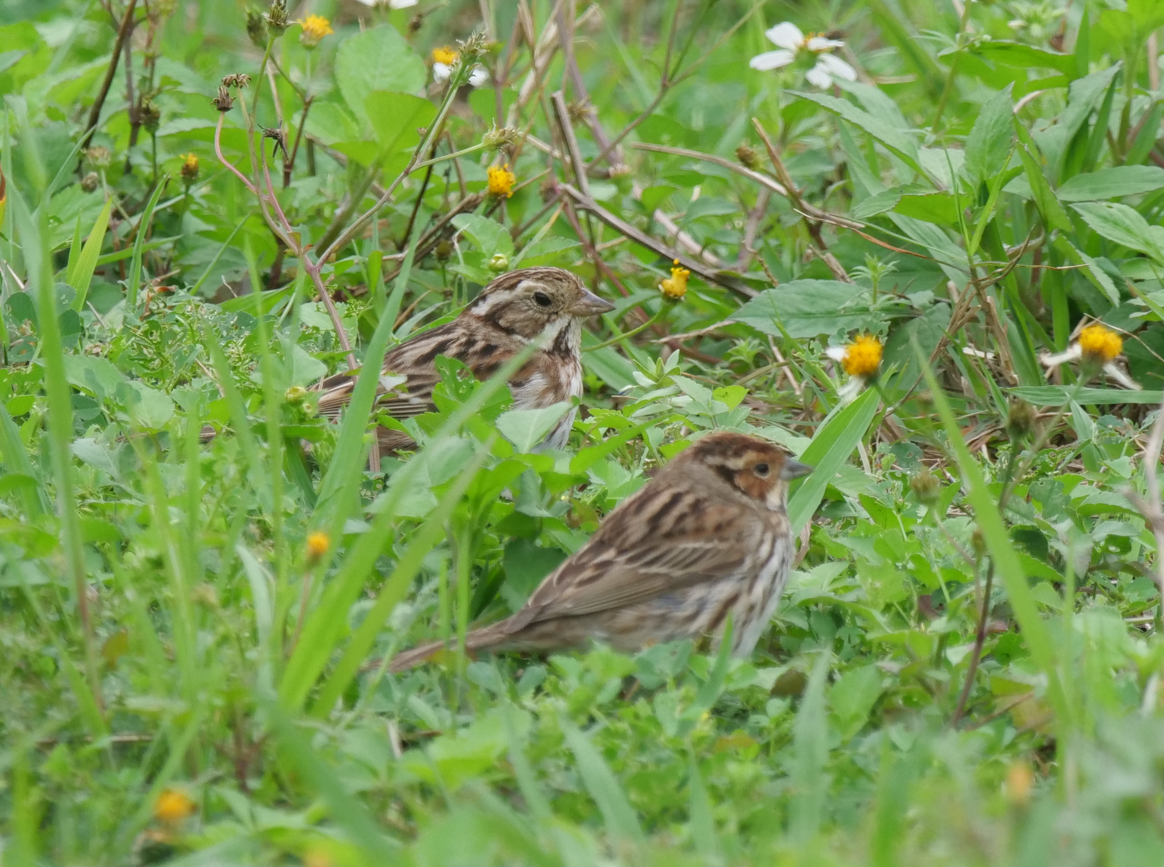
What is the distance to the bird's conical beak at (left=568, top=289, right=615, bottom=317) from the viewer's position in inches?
230

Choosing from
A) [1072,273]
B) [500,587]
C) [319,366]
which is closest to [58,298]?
[319,366]

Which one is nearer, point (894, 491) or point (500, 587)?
point (500, 587)

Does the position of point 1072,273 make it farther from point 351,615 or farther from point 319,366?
point 351,615

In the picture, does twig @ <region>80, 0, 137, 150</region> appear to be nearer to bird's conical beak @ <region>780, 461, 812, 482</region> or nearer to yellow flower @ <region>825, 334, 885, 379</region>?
bird's conical beak @ <region>780, 461, 812, 482</region>

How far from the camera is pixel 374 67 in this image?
5996mm

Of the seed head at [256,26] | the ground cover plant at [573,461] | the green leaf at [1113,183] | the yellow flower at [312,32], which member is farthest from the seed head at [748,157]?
the seed head at [256,26]

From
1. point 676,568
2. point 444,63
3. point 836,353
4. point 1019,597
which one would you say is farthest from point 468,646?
point 444,63

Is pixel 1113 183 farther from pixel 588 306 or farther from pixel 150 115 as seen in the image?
pixel 150 115

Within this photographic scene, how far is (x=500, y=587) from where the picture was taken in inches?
161

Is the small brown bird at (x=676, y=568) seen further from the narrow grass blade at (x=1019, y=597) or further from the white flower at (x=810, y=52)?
the white flower at (x=810, y=52)

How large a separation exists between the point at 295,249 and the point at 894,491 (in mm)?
2047

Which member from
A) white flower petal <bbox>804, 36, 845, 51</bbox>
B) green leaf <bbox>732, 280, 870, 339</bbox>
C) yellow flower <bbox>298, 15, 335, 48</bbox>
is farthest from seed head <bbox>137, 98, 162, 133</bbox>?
white flower petal <bbox>804, 36, 845, 51</bbox>

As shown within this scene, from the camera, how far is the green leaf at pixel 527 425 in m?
4.09

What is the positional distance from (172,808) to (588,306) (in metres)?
3.56
